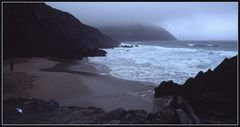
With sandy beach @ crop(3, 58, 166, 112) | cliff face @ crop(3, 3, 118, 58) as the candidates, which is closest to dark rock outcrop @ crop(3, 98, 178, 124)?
sandy beach @ crop(3, 58, 166, 112)

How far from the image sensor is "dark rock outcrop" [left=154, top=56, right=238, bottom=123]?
10.1 metres

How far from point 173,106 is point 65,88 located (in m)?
6.47

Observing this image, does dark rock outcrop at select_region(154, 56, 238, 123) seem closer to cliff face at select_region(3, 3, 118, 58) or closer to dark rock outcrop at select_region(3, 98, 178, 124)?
dark rock outcrop at select_region(3, 98, 178, 124)

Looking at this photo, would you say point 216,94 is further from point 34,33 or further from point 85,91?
point 34,33

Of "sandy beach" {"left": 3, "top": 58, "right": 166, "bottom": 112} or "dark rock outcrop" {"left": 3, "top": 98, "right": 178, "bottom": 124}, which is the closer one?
"dark rock outcrop" {"left": 3, "top": 98, "right": 178, "bottom": 124}

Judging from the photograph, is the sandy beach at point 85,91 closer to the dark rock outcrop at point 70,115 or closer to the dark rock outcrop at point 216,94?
the dark rock outcrop at point 216,94

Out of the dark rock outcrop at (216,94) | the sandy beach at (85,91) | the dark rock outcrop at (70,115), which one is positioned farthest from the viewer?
the sandy beach at (85,91)

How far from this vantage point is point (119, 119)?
9031 millimetres

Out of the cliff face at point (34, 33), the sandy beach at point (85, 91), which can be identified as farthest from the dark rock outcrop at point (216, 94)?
→ the cliff face at point (34, 33)

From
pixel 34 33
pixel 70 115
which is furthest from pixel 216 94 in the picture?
pixel 34 33

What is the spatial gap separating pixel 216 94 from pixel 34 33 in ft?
92.0

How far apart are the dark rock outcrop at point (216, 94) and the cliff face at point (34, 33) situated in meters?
23.5

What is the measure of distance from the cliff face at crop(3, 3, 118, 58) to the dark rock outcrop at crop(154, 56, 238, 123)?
23454 mm

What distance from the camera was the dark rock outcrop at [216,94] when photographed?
399 inches
